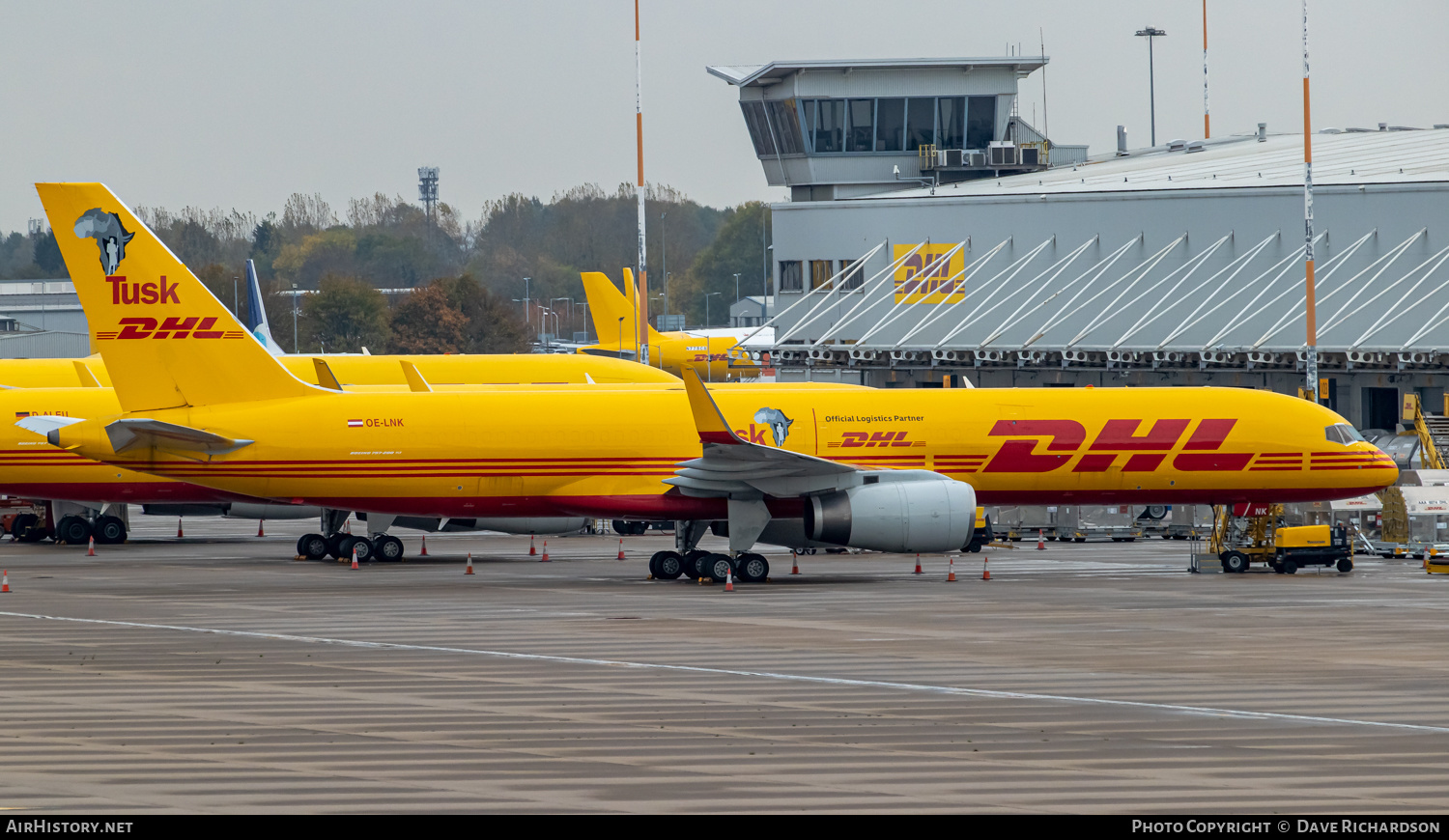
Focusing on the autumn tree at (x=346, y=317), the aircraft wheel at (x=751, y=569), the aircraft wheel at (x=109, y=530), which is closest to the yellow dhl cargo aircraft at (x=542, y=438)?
the aircraft wheel at (x=751, y=569)

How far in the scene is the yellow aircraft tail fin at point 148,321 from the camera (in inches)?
1305

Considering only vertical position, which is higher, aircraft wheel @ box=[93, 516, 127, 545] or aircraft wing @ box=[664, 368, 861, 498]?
aircraft wing @ box=[664, 368, 861, 498]

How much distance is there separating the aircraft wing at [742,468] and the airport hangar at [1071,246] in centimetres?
1834

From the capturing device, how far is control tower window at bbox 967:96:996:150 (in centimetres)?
7044

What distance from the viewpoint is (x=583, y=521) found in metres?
42.9

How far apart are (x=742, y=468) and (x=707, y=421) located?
1.26 meters

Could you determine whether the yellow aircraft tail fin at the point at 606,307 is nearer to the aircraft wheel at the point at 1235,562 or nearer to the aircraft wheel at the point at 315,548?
the aircraft wheel at the point at 315,548

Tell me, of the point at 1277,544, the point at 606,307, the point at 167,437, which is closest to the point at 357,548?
the point at 167,437

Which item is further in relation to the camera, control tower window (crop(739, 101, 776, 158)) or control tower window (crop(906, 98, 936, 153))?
control tower window (crop(739, 101, 776, 158))

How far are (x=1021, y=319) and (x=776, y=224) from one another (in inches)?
535

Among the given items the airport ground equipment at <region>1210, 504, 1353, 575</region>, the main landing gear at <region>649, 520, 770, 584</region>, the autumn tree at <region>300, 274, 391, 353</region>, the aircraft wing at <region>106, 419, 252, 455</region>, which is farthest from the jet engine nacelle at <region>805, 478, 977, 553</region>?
the autumn tree at <region>300, 274, 391, 353</region>

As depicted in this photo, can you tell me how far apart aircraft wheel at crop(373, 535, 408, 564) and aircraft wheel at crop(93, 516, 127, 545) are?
9953 millimetres

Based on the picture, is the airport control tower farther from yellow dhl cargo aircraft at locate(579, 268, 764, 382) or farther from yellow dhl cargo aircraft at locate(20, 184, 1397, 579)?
yellow dhl cargo aircraft at locate(20, 184, 1397, 579)
